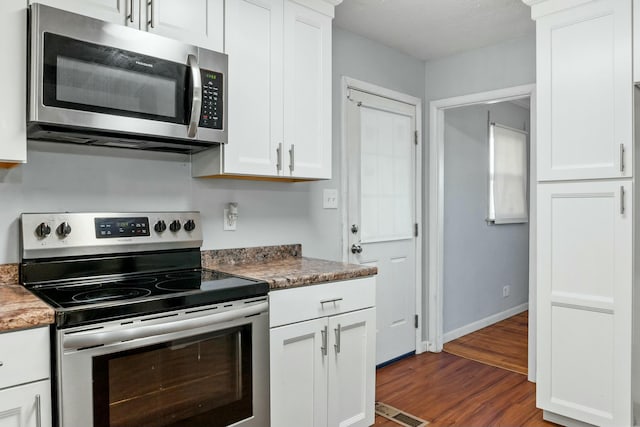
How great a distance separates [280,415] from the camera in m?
1.88

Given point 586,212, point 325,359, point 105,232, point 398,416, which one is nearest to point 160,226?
point 105,232

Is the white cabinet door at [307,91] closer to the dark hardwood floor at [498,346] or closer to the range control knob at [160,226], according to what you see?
the range control knob at [160,226]

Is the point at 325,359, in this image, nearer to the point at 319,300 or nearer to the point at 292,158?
the point at 319,300

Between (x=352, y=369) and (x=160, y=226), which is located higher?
(x=160, y=226)

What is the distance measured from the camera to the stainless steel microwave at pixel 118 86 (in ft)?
4.91

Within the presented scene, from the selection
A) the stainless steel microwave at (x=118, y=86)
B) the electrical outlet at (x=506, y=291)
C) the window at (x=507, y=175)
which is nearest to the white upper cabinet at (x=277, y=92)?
the stainless steel microwave at (x=118, y=86)

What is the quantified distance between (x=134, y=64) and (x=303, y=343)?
132 centimetres

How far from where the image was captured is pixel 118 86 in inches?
65.5

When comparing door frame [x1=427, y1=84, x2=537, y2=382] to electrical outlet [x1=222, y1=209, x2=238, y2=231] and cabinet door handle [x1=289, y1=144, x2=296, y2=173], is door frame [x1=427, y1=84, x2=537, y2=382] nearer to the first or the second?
cabinet door handle [x1=289, y1=144, x2=296, y2=173]

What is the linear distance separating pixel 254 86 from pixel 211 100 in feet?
0.86

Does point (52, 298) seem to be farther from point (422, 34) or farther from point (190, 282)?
point (422, 34)

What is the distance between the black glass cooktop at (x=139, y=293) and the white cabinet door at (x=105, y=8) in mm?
1002

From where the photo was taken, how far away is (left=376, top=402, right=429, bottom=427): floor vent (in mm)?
2432

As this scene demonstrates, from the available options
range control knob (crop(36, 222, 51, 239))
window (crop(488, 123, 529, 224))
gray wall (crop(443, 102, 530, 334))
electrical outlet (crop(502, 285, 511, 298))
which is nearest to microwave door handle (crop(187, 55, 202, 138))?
range control knob (crop(36, 222, 51, 239))
